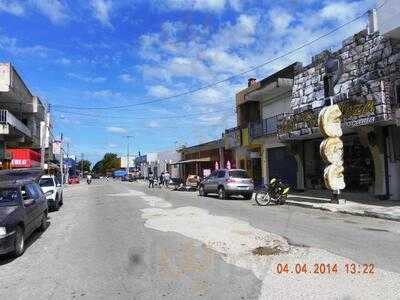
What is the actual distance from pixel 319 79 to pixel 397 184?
790 centimetres

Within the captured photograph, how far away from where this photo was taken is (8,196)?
12.4 m

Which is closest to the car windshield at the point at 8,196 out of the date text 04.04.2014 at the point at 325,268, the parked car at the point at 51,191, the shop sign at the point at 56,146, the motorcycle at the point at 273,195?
the date text 04.04.2014 at the point at 325,268

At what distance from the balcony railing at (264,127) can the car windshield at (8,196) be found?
23786mm

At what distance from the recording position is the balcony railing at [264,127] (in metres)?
35.4

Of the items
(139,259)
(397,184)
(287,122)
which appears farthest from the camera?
(287,122)

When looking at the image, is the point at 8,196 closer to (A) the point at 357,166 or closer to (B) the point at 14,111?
(A) the point at 357,166

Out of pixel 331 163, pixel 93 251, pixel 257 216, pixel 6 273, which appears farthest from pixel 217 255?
pixel 331 163

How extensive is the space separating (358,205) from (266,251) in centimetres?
1200

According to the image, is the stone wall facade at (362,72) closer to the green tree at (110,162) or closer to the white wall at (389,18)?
the white wall at (389,18)

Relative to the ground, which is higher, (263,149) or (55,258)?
(263,149)

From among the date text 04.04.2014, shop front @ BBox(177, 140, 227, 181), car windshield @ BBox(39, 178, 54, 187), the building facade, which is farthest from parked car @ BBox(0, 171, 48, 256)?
shop front @ BBox(177, 140, 227, 181)

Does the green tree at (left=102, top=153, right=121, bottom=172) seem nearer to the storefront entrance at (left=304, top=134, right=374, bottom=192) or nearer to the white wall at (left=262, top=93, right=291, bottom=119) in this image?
the white wall at (left=262, top=93, right=291, bottom=119)

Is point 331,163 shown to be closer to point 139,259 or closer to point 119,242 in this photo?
point 119,242

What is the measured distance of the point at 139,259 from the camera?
32.7 feet
